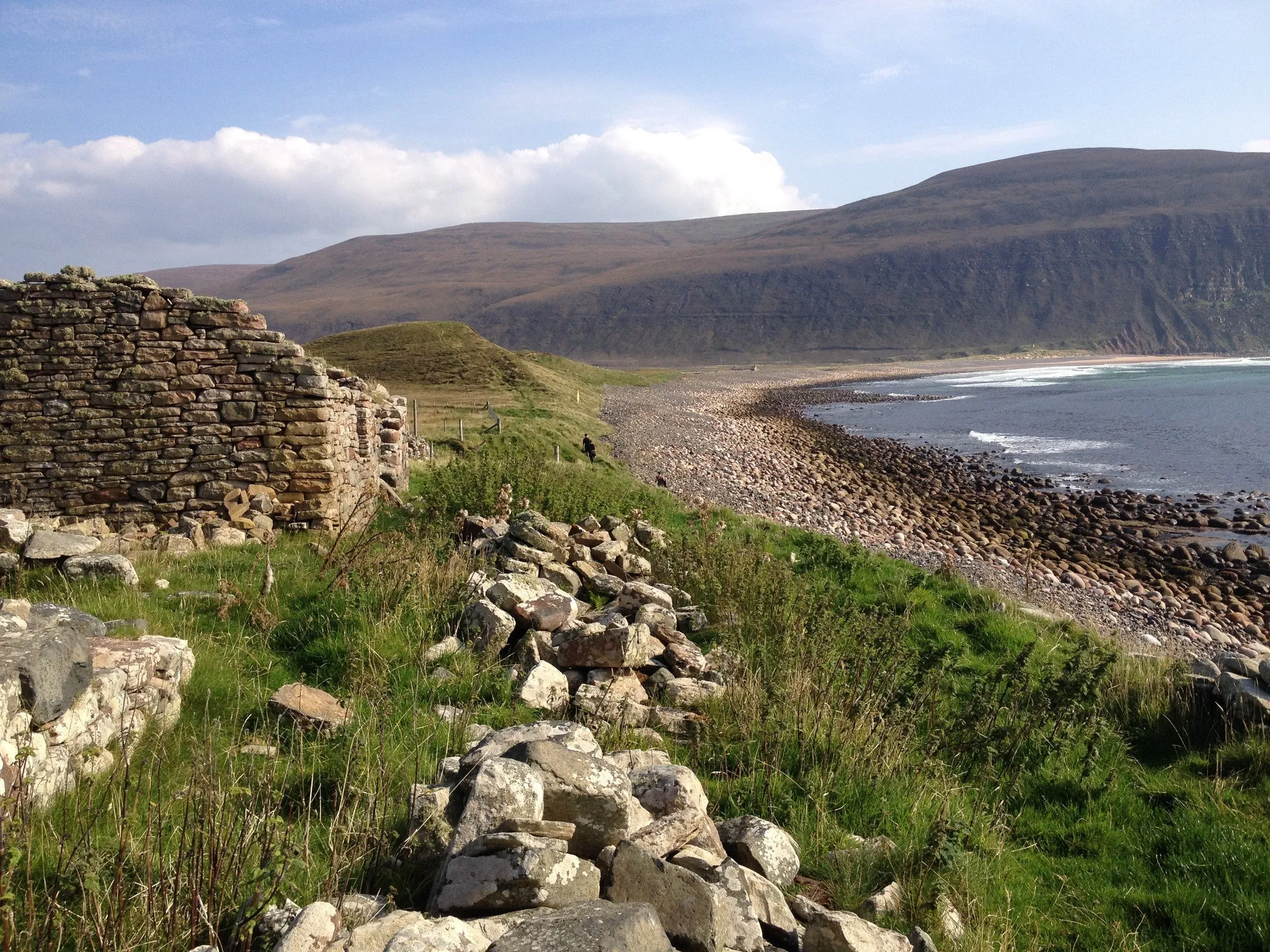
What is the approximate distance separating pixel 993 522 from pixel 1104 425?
28655 mm

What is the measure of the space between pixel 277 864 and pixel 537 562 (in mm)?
5288

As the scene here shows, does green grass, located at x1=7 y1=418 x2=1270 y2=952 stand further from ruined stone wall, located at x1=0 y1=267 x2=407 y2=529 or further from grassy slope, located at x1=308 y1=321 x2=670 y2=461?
grassy slope, located at x1=308 y1=321 x2=670 y2=461

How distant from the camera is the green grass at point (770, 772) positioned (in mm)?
3316

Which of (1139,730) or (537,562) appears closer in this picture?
(1139,730)

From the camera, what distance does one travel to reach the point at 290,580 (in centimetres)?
800

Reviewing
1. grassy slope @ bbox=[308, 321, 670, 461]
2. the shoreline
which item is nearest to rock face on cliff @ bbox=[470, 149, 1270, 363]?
grassy slope @ bbox=[308, 321, 670, 461]

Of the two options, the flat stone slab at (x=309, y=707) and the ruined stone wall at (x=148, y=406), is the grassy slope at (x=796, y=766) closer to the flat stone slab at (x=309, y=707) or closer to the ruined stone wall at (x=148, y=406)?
the flat stone slab at (x=309, y=707)

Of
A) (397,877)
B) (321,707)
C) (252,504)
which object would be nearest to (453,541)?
(252,504)

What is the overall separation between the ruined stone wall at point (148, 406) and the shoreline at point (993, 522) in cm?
1100

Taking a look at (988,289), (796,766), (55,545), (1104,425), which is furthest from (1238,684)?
(988,289)

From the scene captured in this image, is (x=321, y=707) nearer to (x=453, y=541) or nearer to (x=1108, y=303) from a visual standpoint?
(x=453, y=541)

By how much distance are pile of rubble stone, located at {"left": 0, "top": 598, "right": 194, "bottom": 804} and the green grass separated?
Answer: 19 cm

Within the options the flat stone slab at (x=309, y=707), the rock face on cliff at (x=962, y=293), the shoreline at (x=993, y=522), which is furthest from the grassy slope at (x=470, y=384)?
the rock face on cliff at (x=962, y=293)

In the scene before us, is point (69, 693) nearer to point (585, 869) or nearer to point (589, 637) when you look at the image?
point (585, 869)
